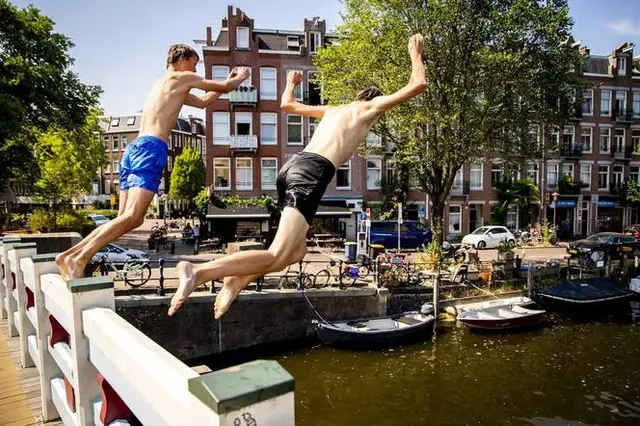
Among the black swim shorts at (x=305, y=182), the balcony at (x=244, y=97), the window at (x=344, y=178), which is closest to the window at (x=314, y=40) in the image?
the balcony at (x=244, y=97)

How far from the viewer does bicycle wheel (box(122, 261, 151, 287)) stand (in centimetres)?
1243

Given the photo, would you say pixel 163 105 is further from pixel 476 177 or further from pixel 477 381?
pixel 476 177

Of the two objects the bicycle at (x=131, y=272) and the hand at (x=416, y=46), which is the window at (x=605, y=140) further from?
the hand at (x=416, y=46)

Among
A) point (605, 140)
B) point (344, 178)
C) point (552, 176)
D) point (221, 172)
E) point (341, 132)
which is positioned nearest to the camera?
point (341, 132)

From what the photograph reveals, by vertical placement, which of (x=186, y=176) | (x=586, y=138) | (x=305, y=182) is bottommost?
Answer: (x=305, y=182)

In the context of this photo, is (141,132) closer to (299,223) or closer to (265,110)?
(299,223)

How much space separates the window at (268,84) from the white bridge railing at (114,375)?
25.2m

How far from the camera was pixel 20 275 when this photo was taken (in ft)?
13.8

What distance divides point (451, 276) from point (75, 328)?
1648 cm

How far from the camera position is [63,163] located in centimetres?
2592

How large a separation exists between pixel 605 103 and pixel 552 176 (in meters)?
7.55

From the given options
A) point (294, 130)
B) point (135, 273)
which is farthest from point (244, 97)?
point (135, 273)

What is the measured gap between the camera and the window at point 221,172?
2755 cm

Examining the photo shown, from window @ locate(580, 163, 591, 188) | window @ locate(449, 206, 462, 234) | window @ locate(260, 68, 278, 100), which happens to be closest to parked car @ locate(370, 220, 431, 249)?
window @ locate(449, 206, 462, 234)
